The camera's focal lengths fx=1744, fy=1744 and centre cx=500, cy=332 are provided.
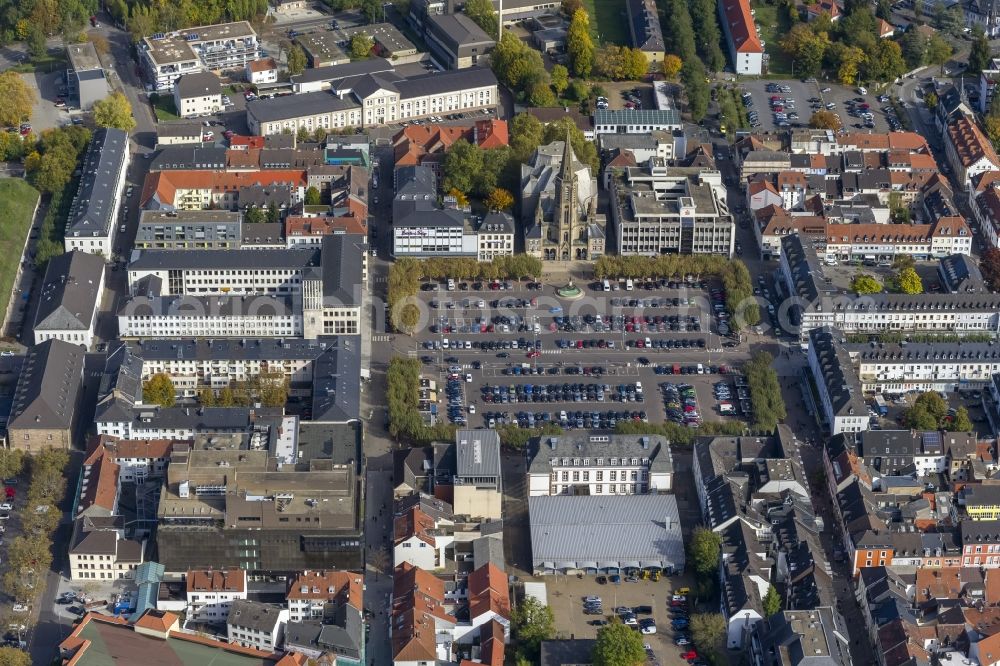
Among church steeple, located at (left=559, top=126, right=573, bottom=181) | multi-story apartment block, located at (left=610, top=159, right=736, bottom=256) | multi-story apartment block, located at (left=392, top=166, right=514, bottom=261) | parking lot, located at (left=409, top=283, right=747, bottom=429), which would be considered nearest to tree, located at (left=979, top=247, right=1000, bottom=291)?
multi-story apartment block, located at (left=610, top=159, right=736, bottom=256)

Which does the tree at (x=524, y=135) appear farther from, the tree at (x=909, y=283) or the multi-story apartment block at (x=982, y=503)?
the multi-story apartment block at (x=982, y=503)

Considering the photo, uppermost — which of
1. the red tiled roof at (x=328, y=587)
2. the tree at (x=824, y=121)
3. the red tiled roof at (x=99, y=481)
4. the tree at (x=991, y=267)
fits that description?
the red tiled roof at (x=99, y=481)

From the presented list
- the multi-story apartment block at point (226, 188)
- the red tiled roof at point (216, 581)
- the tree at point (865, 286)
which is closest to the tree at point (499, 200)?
the multi-story apartment block at point (226, 188)

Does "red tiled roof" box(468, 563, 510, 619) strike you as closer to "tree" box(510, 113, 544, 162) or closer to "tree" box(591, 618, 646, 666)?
"tree" box(591, 618, 646, 666)

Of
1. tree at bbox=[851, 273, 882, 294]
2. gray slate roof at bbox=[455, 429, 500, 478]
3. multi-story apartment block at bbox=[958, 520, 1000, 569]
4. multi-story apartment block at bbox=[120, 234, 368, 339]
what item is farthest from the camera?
tree at bbox=[851, 273, 882, 294]

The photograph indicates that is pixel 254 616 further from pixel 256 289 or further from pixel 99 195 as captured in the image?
pixel 99 195

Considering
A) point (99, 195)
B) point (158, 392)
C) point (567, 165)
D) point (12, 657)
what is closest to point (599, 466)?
point (158, 392)

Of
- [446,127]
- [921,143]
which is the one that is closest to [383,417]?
[446,127]
